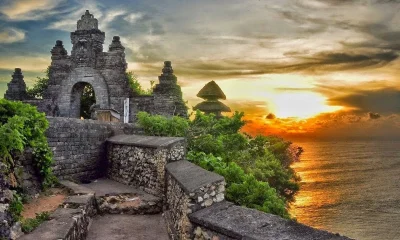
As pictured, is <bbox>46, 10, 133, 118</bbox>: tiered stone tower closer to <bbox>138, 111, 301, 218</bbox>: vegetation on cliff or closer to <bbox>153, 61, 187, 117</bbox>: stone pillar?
<bbox>153, 61, 187, 117</bbox>: stone pillar

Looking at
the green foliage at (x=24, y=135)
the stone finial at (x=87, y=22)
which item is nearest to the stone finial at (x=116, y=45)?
the stone finial at (x=87, y=22)

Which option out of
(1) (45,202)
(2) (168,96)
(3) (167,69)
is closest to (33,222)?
(1) (45,202)

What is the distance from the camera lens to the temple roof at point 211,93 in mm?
20683

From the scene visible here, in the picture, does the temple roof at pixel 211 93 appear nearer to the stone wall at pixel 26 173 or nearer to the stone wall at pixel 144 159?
the stone wall at pixel 144 159

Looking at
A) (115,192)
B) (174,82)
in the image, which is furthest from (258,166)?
(115,192)

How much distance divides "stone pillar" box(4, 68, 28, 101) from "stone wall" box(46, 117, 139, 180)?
1150cm

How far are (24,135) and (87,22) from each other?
45.4ft

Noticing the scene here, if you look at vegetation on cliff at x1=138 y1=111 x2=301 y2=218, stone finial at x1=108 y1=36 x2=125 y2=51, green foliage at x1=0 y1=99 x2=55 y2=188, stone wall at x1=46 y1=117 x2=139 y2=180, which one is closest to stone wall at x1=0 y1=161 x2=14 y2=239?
green foliage at x1=0 y1=99 x2=55 y2=188

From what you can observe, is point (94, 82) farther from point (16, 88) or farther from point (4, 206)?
point (4, 206)

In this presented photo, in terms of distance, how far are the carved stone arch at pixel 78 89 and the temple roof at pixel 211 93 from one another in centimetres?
493

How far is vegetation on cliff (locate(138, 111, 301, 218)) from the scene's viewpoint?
10.6 metres

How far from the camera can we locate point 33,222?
650cm

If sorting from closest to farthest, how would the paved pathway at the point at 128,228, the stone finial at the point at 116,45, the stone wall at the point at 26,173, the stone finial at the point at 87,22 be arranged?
the paved pathway at the point at 128,228 < the stone wall at the point at 26,173 < the stone finial at the point at 116,45 < the stone finial at the point at 87,22

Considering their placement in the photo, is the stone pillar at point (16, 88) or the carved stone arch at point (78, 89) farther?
the stone pillar at point (16, 88)
